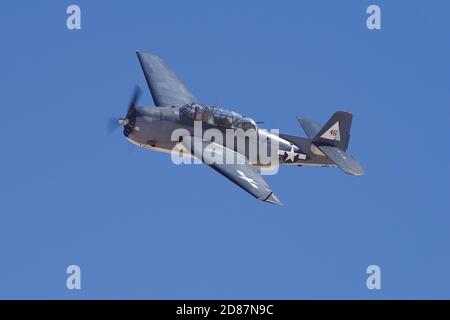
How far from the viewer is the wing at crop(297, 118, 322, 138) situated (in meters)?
51.2

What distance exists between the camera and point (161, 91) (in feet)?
170

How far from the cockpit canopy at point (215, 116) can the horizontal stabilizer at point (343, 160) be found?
4.14 meters

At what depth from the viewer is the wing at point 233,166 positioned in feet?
139

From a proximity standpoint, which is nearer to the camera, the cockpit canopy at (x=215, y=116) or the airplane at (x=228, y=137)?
the airplane at (x=228, y=137)

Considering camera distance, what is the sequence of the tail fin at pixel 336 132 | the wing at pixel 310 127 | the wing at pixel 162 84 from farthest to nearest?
the wing at pixel 310 127 < the wing at pixel 162 84 < the tail fin at pixel 336 132

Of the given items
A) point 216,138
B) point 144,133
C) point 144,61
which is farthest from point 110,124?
point 144,61

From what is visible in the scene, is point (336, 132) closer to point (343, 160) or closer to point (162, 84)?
point (343, 160)

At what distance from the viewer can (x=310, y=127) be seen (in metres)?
51.7

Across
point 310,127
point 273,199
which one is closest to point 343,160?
point 310,127

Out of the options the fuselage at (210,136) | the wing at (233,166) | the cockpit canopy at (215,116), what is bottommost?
the wing at (233,166)

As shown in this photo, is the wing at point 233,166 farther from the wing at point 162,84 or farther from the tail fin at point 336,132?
the tail fin at point 336,132

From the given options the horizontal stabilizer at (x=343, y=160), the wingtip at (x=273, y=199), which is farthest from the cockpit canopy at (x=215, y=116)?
the wingtip at (x=273, y=199)

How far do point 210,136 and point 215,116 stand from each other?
0.98 metres

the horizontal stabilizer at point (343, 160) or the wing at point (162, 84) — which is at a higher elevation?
Result: the wing at point (162, 84)
